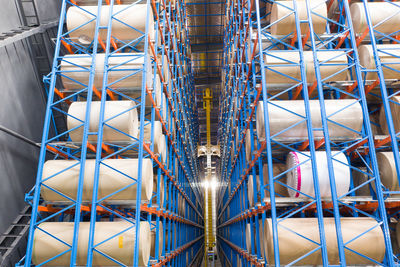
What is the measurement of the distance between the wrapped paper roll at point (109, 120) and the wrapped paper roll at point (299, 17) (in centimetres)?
460

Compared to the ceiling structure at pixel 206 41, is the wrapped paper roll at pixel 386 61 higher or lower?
lower

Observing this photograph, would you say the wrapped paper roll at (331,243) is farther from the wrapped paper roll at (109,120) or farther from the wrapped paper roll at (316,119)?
the wrapped paper roll at (109,120)

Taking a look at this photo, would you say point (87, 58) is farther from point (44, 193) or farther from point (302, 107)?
point (302, 107)

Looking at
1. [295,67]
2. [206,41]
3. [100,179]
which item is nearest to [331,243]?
[295,67]

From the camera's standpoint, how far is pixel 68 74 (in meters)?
7.78

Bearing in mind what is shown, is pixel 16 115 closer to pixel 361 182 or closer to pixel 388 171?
pixel 361 182

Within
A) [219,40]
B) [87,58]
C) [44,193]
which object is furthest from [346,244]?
[219,40]

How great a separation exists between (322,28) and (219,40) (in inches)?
599

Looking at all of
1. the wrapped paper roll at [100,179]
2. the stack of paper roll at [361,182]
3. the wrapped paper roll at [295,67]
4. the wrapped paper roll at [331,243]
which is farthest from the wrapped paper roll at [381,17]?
the wrapped paper roll at [100,179]

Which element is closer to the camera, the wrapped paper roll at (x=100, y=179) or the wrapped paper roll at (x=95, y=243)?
the wrapped paper roll at (x=95, y=243)

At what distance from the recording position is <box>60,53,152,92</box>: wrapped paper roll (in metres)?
7.55

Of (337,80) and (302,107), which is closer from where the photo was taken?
(302,107)

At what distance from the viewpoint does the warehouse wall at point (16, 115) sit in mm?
8406

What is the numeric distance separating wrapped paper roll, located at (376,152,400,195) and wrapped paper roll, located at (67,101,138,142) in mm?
6160
